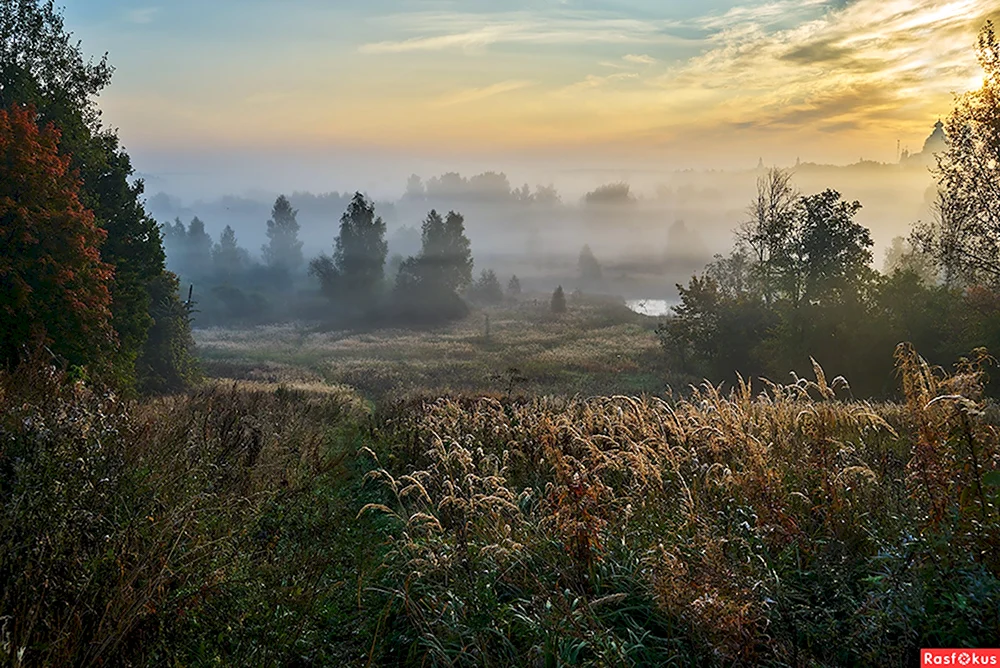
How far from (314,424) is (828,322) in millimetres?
27546

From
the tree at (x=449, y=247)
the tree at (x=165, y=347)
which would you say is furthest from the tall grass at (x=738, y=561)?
the tree at (x=449, y=247)

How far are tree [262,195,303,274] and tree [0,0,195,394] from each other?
116 meters

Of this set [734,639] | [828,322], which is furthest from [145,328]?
[828,322]

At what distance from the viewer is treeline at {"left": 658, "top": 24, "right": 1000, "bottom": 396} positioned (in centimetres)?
2322

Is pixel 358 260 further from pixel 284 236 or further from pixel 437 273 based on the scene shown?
pixel 284 236

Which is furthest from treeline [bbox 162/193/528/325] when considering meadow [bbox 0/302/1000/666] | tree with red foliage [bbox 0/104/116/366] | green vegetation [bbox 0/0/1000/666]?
meadow [bbox 0/302/1000/666]

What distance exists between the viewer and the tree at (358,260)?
8512 cm

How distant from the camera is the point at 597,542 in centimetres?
465

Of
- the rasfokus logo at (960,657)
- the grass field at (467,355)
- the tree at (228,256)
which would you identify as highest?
the tree at (228,256)

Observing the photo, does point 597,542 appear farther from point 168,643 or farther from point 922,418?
point 168,643

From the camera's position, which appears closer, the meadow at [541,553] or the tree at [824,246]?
the meadow at [541,553]

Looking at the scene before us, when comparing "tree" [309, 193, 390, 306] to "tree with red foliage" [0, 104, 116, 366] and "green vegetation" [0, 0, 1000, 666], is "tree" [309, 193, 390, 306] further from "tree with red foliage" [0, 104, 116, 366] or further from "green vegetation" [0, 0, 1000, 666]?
"green vegetation" [0, 0, 1000, 666]

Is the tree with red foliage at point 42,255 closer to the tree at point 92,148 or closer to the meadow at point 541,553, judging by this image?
the tree at point 92,148

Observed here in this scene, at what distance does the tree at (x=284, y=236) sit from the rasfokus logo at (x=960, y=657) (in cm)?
14786
